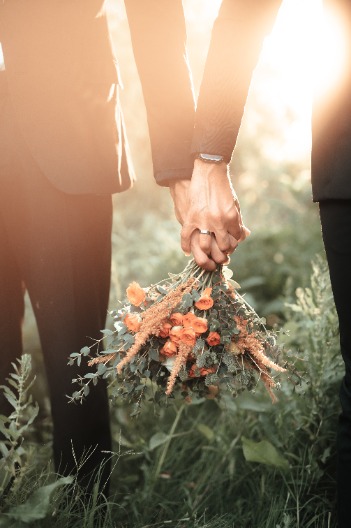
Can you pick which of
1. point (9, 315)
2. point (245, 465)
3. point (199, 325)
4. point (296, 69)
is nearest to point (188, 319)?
point (199, 325)

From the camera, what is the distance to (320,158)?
1.70 meters

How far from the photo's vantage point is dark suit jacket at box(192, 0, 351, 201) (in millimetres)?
1687

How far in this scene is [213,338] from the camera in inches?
72.2

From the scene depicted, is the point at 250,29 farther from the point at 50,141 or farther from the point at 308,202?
the point at 308,202

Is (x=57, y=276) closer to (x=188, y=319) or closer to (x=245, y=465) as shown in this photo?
(x=188, y=319)

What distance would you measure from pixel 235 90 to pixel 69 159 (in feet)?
1.59

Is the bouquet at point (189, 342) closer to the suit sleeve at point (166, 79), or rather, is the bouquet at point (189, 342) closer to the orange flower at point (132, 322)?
the orange flower at point (132, 322)

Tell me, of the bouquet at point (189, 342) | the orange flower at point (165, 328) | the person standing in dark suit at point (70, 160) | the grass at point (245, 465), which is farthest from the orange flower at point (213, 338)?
the grass at point (245, 465)

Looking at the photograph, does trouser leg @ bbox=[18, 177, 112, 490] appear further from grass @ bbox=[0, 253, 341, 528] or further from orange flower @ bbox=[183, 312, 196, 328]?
orange flower @ bbox=[183, 312, 196, 328]

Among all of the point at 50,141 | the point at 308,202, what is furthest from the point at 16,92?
the point at 308,202

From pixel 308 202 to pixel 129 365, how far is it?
10.9 feet

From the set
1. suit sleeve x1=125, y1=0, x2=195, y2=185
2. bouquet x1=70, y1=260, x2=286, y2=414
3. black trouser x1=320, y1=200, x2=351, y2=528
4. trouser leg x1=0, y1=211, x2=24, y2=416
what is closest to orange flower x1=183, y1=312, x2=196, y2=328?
bouquet x1=70, y1=260, x2=286, y2=414

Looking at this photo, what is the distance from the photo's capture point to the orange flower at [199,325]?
1.81 m

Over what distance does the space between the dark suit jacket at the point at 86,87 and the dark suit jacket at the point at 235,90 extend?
193mm
